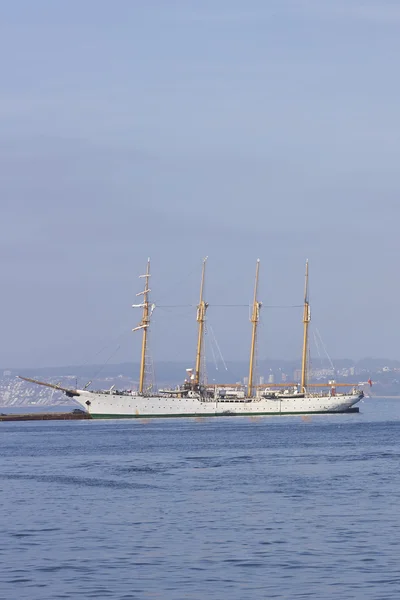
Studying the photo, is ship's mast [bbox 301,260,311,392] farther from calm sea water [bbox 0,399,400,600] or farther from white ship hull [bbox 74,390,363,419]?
calm sea water [bbox 0,399,400,600]

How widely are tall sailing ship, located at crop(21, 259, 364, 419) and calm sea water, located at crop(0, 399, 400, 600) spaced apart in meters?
87.4

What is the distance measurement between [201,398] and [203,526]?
129m

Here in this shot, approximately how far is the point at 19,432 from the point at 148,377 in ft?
136

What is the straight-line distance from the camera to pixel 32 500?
51906 millimetres

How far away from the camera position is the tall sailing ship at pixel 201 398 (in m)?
168

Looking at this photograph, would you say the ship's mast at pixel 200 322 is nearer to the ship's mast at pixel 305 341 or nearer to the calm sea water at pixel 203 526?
the ship's mast at pixel 305 341

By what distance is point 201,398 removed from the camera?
17125 cm

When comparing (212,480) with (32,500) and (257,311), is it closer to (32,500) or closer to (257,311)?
(32,500)

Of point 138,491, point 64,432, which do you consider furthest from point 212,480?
point 64,432

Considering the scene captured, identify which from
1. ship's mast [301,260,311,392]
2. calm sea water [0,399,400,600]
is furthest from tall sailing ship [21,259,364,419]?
calm sea water [0,399,400,600]

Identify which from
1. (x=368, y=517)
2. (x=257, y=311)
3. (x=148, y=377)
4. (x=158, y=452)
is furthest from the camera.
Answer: (x=257, y=311)

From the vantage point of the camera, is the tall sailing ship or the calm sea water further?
the tall sailing ship

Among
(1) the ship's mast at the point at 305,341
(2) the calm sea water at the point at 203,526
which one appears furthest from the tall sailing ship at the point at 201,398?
(2) the calm sea water at the point at 203,526

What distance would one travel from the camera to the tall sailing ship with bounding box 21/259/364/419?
168m
